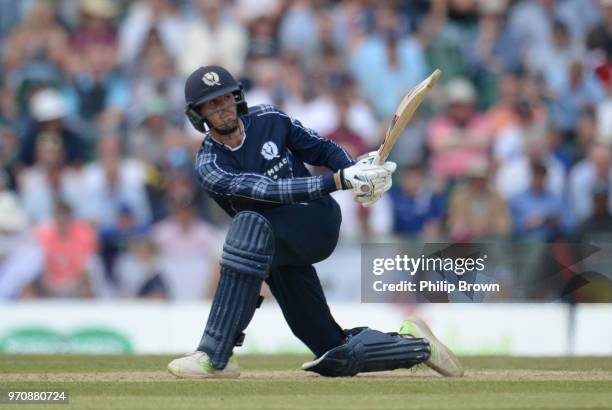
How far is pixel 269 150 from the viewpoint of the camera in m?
7.61

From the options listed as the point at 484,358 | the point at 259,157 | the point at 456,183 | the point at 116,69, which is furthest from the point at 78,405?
the point at 116,69

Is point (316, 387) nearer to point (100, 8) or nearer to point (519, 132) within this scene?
point (519, 132)

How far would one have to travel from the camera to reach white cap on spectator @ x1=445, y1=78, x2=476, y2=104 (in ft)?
45.1

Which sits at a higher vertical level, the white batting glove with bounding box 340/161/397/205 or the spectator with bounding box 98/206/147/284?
the spectator with bounding box 98/206/147/284

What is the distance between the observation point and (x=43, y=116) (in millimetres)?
13703

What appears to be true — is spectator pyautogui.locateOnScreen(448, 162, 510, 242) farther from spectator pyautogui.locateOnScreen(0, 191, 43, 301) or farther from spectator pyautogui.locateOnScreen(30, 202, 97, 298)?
spectator pyautogui.locateOnScreen(0, 191, 43, 301)

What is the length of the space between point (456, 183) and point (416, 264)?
14.4 ft

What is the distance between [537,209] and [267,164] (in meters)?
5.76

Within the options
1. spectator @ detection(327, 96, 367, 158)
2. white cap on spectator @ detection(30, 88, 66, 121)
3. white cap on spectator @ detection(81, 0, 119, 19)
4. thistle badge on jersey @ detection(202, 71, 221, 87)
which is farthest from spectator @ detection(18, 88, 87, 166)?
thistle badge on jersey @ detection(202, 71, 221, 87)

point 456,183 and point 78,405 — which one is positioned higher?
point 456,183

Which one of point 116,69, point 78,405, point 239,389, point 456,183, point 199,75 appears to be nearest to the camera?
point 78,405

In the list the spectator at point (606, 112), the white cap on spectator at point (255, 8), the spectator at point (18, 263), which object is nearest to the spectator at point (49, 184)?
the spectator at point (18, 263)

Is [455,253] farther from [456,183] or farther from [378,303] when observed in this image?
[456,183]

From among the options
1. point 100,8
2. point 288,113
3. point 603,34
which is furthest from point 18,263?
point 603,34
